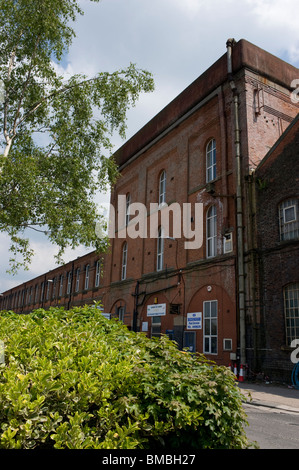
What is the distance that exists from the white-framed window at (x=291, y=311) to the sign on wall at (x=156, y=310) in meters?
8.12

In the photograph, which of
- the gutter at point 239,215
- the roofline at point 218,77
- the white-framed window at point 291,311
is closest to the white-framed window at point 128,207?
the roofline at point 218,77

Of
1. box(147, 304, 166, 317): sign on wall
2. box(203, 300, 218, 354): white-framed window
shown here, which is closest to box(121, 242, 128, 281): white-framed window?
box(147, 304, 166, 317): sign on wall

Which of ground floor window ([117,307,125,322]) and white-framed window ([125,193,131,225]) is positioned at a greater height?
white-framed window ([125,193,131,225])

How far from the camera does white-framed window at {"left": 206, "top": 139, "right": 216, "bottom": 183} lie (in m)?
18.8

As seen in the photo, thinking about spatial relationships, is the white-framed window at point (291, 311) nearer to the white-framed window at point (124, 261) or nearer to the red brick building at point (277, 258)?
the red brick building at point (277, 258)

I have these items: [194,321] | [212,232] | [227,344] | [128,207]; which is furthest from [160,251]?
[227,344]

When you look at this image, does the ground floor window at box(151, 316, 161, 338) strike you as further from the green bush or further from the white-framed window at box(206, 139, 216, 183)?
the green bush

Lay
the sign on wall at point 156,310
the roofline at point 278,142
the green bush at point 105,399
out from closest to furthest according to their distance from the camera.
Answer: the green bush at point 105,399 < the roofline at point 278,142 < the sign on wall at point 156,310

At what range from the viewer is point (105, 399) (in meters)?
2.83

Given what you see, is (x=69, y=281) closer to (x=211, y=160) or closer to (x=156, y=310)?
(x=156, y=310)

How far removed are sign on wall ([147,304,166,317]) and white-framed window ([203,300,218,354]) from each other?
12.2 ft

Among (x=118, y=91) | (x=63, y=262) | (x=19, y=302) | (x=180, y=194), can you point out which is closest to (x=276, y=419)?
(x=63, y=262)

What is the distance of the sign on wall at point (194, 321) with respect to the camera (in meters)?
17.0

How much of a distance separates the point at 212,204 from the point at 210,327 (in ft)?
19.7
